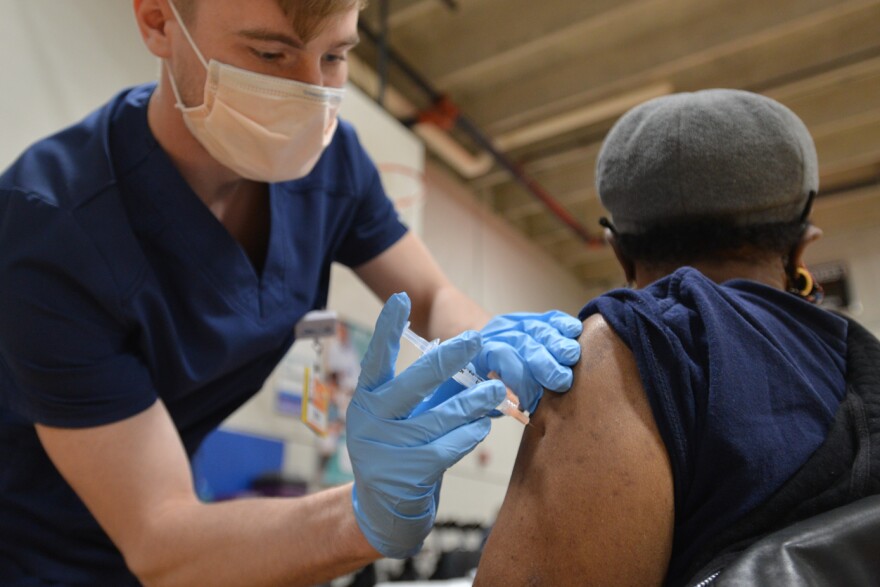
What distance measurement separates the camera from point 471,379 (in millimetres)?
927

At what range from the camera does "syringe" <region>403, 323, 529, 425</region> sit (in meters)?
0.86

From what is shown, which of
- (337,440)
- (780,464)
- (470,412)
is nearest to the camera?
(780,464)

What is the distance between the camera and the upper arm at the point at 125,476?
Result: 1094mm

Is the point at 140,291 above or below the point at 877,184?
above

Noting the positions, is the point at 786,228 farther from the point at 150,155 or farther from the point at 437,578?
the point at 437,578

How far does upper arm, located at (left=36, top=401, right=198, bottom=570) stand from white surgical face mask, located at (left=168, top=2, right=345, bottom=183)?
0.51 m

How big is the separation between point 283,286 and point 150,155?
36 cm

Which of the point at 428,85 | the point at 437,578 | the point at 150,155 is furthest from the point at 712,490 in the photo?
the point at 428,85

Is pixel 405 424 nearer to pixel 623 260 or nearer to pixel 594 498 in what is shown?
pixel 594 498

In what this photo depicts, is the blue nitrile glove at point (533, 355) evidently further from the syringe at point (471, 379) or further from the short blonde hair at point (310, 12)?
the short blonde hair at point (310, 12)

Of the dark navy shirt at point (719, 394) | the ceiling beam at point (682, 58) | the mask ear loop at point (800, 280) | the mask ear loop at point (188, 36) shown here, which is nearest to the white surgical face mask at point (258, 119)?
the mask ear loop at point (188, 36)

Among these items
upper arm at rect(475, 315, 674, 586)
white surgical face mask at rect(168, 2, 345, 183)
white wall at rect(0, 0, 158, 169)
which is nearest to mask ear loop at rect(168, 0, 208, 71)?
white surgical face mask at rect(168, 2, 345, 183)

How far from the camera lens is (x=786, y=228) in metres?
0.94

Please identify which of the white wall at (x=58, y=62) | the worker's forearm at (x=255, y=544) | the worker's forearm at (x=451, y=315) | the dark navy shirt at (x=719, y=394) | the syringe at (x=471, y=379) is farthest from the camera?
the white wall at (x=58, y=62)
